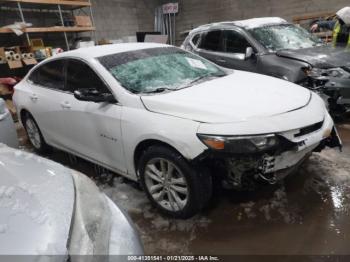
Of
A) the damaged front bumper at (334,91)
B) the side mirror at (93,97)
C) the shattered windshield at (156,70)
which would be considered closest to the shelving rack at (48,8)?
the shattered windshield at (156,70)

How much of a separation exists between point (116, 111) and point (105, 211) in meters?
1.23

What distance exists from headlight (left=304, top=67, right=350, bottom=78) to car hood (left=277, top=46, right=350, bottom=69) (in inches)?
3.2

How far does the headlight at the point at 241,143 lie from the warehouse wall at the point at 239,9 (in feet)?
25.3

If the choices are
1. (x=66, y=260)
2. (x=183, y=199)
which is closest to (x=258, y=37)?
(x=183, y=199)

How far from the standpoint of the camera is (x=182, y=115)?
2213mm

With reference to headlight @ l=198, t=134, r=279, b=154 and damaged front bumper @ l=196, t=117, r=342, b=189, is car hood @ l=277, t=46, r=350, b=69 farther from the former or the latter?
headlight @ l=198, t=134, r=279, b=154

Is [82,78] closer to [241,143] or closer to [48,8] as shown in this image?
[241,143]

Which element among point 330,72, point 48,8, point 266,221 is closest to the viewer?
point 266,221

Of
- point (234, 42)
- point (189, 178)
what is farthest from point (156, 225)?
point (234, 42)

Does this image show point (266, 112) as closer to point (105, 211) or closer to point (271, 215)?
point (271, 215)

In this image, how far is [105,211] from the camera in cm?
145

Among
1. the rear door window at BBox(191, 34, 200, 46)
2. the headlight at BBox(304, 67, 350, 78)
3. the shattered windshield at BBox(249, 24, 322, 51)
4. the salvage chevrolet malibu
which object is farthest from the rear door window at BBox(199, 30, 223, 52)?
the salvage chevrolet malibu

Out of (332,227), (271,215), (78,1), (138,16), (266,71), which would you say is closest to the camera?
(332,227)

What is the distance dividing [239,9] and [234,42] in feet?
17.6
